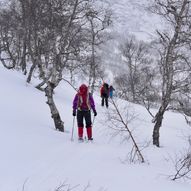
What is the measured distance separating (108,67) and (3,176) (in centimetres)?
10318

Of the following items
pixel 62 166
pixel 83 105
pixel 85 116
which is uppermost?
pixel 83 105

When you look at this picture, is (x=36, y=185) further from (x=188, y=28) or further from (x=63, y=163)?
(x=188, y=28)

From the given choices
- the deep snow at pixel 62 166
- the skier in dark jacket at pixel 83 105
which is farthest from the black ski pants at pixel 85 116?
the deep snow at pixel 62 166

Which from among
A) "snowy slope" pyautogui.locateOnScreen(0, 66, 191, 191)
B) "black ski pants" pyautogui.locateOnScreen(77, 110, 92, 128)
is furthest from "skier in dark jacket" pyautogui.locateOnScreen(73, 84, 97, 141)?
"snowy slope" pyautogui.locateOnScreen(0, 66, 191, 191)

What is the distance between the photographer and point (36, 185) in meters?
5.49

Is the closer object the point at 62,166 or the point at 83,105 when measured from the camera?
the point at 62,166

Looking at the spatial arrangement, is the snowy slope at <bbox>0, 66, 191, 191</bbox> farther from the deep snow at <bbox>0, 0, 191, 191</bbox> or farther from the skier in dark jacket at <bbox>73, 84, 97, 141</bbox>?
the skier in dark jacket at <bbox>73, 84, 97, 141</bbox>

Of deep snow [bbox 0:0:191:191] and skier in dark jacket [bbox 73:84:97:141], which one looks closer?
deep snow [bbox 0:0:191:191]

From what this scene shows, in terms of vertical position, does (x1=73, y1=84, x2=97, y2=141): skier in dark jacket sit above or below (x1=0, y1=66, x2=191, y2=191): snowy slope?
above

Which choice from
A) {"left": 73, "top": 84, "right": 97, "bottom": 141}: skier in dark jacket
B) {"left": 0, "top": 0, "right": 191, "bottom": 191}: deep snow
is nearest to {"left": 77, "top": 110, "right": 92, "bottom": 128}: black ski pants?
{"left": 73, "top": 84, "right": 97, "bottom": 141}: skier in dark jacket

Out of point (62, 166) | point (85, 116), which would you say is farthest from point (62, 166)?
point (85, 116)

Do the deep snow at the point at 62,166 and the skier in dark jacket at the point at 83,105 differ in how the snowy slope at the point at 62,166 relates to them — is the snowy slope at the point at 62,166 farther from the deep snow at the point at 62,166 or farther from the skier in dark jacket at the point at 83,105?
the skier in dark jacket at the point at 83,105

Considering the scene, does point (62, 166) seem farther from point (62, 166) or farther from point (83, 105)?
point (83, 105)

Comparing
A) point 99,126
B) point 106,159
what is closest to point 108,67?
point 99,126
